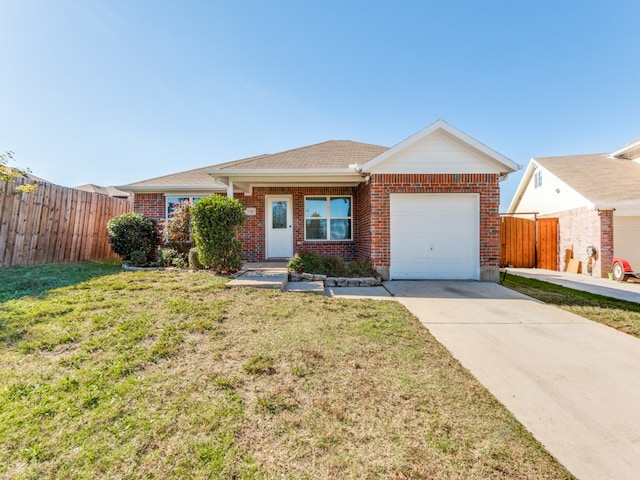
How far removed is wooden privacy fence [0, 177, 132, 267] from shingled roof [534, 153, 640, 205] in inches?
673

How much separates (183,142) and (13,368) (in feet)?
38.3

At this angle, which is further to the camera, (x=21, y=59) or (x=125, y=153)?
(x=125, y=153)

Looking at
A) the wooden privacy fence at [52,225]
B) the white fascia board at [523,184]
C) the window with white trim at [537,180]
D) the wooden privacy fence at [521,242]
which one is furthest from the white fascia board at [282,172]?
the white fascia board at [523,184]

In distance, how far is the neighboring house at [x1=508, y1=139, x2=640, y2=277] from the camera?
376 inches

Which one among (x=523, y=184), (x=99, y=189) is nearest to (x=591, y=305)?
(x=523, y=184)

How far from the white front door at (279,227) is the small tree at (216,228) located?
306 cm

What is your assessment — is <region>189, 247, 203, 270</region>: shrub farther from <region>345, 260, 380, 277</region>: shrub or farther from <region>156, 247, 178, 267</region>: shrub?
<region>345, 260, 380, 277</region>: shrub

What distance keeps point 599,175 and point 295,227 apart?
1253cm

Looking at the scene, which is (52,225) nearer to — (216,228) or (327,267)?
(216,228)

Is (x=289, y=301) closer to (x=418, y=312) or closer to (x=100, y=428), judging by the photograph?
(x=418, y=312)

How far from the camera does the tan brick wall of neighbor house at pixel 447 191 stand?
24.5ft

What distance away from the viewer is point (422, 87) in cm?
1160

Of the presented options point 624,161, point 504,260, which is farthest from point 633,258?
point 624,161

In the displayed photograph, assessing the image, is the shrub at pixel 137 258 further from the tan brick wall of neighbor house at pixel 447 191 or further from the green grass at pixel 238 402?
the tan brick wall of neighbor house at pixel 447 191
